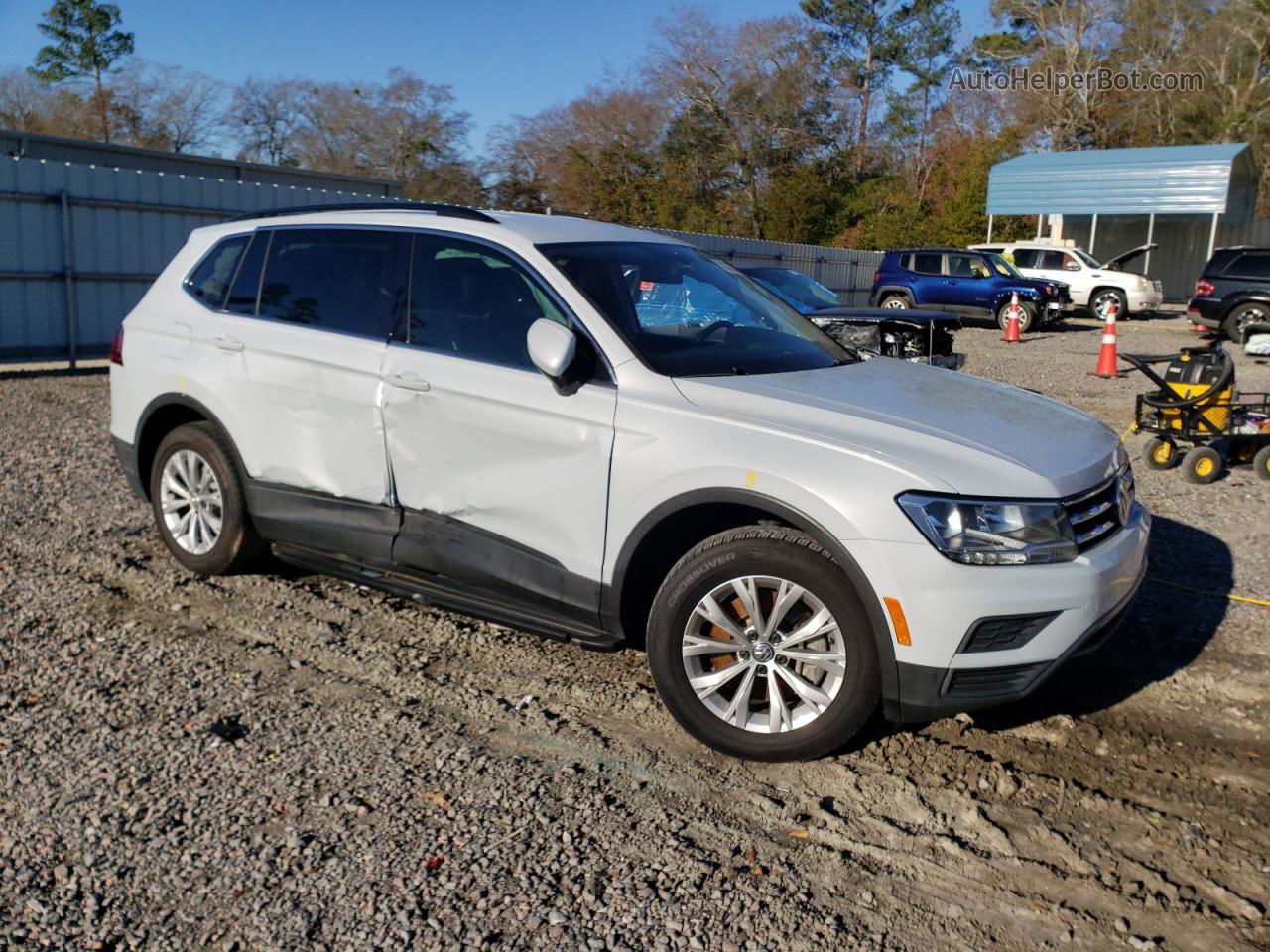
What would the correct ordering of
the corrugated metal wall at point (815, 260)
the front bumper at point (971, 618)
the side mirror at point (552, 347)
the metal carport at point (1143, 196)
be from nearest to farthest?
the front bumper at point (971, 618)
the side mirror at point (552, 347)
the corrugated metal wall at point (815, 260)
the metal carport at point (1143, 196)

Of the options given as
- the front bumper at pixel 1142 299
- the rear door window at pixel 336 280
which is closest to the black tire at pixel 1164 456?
the rear door window at pixel 336 280

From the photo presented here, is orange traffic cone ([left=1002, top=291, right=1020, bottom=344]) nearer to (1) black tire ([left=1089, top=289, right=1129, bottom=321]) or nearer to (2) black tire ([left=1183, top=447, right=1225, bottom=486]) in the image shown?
(1) black tire ([left=1089, top=289, right=1129, bottom=321])

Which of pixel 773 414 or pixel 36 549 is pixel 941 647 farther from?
pixel 36 549

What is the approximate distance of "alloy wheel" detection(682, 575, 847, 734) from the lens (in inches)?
147

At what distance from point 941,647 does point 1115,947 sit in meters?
0.95

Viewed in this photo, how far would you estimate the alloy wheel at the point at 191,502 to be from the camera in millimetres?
5520

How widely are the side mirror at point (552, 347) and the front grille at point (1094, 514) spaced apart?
1769 mm

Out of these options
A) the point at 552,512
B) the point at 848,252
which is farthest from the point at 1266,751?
the point at 848,252

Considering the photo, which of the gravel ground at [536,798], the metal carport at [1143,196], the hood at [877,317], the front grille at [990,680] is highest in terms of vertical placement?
the metal carport at [1143,196]

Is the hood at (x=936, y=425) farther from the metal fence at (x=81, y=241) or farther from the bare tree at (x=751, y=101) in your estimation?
the bare tree at (x=751, y=101)

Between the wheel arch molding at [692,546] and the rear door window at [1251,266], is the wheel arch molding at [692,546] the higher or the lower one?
the lower one

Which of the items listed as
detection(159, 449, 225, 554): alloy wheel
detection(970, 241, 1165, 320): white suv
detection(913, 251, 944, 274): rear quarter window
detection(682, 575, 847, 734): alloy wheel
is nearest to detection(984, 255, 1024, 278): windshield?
detection(913, 251, 944, 274): rear quarter window

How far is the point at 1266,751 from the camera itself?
412cm

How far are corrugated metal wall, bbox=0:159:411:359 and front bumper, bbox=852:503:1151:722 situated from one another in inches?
427
